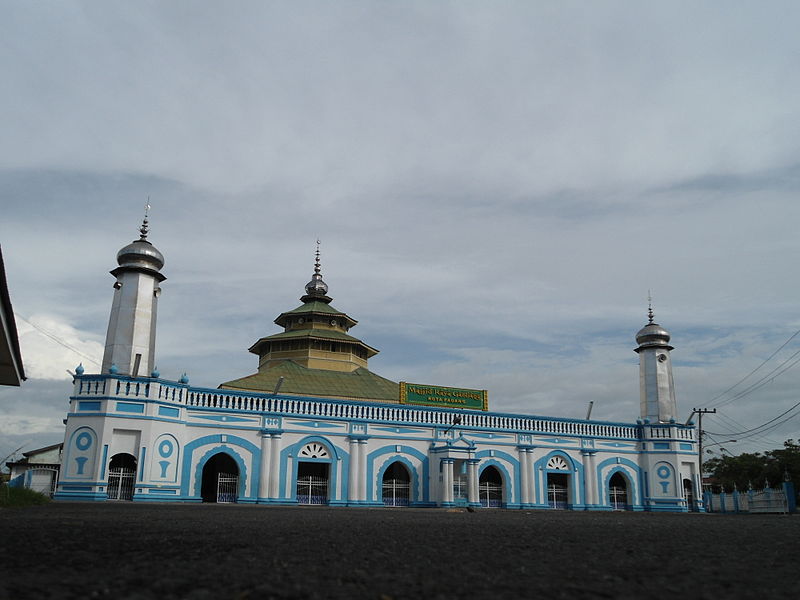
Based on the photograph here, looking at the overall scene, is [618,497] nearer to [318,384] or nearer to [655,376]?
[655,376]

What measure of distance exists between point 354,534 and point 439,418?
20.1 m

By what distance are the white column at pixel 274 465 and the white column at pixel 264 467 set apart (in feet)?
0.40

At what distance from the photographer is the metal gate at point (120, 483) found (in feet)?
72.3

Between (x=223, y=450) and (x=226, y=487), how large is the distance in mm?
1413

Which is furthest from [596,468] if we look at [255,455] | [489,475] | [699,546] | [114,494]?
[699,546]

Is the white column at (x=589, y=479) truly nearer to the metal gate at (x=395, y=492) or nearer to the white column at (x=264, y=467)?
the metal gate at (x=395, y=492)

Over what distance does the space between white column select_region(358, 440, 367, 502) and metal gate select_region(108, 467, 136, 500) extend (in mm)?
8163

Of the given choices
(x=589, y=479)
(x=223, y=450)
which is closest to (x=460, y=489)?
(x=589, y=479)

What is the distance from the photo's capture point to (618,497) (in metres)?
31.6

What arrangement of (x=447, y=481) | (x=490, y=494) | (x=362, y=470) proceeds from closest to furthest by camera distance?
1. (x=362, y=470)
2. (x=447, y=481)
3. (x=490, y=494)

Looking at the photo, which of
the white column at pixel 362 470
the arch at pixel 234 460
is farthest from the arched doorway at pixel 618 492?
the arch at pixel 234 460

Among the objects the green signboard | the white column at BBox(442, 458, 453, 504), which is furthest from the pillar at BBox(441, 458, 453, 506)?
the green signboard

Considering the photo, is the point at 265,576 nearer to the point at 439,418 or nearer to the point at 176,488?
the point at 176,488

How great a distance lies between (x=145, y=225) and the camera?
26469mm
